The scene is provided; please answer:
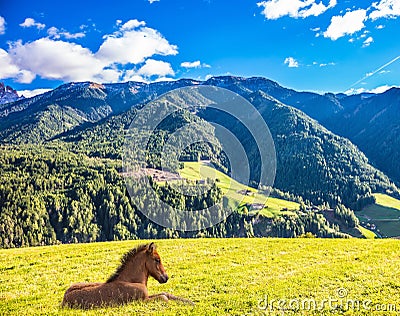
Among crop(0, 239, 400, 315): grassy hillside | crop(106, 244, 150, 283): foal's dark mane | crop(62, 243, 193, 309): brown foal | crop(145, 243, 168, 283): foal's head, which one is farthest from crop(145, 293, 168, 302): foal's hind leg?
crop(106, 244, 150, 283): foal's dark mane

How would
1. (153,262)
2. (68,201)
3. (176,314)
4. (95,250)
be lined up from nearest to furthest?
(176,314), (153,262), (95,250), (68,201)

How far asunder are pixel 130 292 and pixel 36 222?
16949cm

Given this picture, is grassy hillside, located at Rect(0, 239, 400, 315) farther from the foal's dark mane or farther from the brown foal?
the foal's dark mane

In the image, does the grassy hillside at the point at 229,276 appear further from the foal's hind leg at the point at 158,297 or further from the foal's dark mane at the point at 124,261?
the foal's dark mane at the point at 124,261

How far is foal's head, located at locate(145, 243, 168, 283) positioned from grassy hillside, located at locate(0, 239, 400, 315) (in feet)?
2.60

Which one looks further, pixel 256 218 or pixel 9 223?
pixel 256 218

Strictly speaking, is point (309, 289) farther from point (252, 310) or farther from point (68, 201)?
point (68, 201)

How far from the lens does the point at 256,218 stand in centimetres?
19312

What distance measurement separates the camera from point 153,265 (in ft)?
32.3

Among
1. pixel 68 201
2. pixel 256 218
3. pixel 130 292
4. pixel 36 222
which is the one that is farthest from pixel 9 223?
pixel 130 292

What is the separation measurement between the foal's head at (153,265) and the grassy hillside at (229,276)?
79 centimetres

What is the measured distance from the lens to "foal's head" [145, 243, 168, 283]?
9797 mm

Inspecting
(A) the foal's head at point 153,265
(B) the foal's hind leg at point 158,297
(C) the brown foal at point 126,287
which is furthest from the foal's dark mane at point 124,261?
(B) the foal's hind leg at point 158,297

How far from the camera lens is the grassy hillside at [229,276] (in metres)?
9.81
